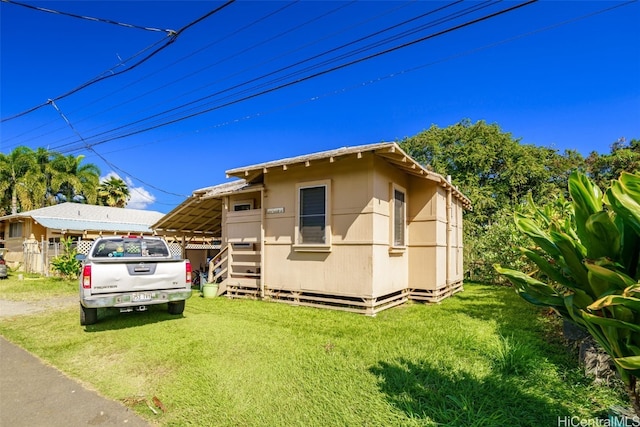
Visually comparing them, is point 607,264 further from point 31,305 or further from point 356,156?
point 31,305

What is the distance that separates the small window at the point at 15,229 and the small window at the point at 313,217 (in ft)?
74.9

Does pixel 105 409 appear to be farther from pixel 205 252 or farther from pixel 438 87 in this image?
pixel 205 252

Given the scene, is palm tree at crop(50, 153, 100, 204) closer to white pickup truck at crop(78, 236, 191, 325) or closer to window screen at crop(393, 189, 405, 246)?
white pickup truck at crop(78, 236, 191, 325)

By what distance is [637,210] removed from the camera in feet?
5.31

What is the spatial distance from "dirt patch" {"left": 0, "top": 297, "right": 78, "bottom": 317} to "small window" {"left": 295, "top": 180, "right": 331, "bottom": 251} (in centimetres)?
680

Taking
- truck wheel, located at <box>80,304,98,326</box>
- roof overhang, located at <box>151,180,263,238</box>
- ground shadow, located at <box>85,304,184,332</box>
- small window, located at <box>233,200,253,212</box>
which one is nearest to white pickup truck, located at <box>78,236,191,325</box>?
truck wheel, located at <box>80,304,98,326</box>

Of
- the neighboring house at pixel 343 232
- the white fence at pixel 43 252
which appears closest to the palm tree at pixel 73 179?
the white fence at pixel 43 252

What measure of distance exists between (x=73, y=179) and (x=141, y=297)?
93.7 ft

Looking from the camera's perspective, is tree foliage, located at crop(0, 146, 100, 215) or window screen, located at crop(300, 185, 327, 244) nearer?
window screen, located at crop(300, 185, 327, 244)

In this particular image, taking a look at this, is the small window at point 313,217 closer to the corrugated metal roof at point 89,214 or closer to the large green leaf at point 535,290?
the large green leaf at point 535,290

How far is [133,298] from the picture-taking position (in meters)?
6.40

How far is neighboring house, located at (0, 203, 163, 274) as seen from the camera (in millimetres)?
18766

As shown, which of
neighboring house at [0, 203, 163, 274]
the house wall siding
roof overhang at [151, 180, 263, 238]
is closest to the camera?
the house wall siding

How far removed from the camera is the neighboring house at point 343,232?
7.93 meters
